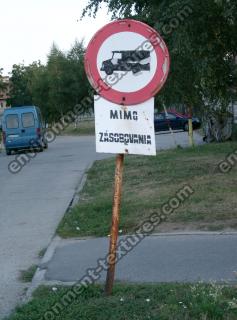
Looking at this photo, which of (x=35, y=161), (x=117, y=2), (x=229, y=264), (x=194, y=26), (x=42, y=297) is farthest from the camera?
(x=35, y=161)

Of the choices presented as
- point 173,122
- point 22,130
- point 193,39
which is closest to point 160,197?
point 193,39

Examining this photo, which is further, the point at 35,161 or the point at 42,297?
the point at 35,161

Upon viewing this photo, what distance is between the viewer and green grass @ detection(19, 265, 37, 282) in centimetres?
644

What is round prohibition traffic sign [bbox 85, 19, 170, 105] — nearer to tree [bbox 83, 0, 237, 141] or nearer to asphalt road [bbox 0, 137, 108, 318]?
asphalt road [bbox 0, 137, 108, 318]

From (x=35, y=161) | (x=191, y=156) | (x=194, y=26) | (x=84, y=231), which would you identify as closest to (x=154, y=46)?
(x=84, y=231)

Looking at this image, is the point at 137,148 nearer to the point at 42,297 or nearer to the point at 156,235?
the point at 42,297

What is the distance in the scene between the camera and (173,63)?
10758 mm

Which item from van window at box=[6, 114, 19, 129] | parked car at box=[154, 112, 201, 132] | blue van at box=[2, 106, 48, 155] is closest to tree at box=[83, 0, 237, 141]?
blue van at box=[2, 106, 48, 155]

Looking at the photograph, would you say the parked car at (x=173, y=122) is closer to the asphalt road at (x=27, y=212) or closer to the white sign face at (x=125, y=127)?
the asphalt road at (x=27, y=212)

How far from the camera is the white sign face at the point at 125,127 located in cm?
509

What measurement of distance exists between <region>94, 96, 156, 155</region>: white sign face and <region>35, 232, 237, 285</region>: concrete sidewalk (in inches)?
57.8

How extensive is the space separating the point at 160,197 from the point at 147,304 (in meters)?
5.56

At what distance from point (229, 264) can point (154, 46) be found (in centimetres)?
246

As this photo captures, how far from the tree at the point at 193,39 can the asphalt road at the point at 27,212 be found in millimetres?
3340
